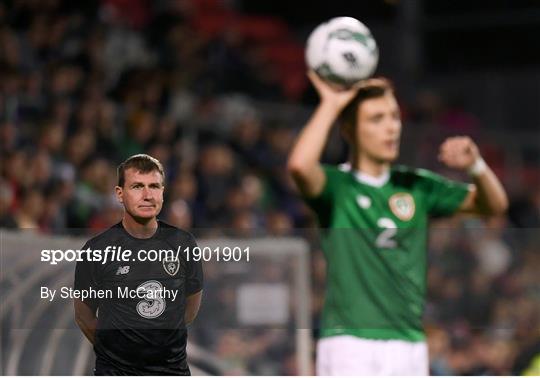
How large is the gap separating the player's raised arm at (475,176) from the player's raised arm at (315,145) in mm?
356

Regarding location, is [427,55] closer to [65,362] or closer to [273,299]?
[273,299]

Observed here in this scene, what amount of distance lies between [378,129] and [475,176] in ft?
1.13

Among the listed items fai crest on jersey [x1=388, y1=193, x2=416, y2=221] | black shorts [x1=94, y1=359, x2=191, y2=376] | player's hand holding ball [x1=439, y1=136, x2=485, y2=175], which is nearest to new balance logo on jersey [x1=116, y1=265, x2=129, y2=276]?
black shorts [x1=94, y1=359, x2=191, y2=376]

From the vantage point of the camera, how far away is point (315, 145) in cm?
403

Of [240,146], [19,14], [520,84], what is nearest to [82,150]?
[19,14]

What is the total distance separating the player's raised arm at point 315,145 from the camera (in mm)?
4027

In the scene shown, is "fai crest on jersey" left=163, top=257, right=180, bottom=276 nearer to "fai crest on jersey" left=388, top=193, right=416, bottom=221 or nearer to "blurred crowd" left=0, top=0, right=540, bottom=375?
"fai crest on jersey" left=388, top=193, right=416, bottom=221

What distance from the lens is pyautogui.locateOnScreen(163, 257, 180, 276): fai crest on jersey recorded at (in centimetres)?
349

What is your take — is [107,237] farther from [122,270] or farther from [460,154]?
[460,154]

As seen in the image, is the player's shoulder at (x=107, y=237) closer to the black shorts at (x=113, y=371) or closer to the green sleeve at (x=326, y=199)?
the black shorts at (x=113, y=371)

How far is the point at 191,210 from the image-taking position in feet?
30.5

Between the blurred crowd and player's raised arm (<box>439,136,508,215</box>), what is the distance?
1787 millimetres

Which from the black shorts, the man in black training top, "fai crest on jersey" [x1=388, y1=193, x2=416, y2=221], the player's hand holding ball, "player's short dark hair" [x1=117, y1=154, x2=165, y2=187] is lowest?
the black shorts

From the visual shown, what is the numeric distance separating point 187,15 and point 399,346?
31.5ft
